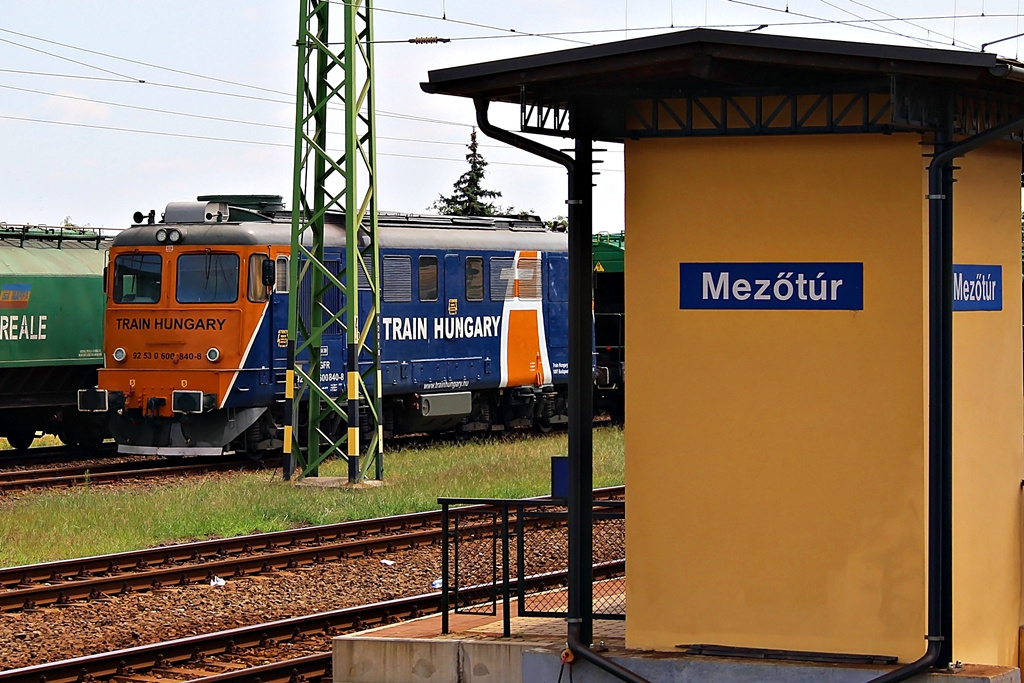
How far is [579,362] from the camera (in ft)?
32.0

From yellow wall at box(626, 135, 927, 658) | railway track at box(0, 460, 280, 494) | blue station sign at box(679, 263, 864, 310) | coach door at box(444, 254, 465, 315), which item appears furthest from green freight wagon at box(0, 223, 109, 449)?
blue station sign at box(679, 263, 864, 310)

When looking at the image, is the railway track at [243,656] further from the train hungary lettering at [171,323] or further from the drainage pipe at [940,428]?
the train hungary lettering at [171,323]

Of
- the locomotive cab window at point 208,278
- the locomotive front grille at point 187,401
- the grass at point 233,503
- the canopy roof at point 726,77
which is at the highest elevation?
the canopy roof at point 726,77

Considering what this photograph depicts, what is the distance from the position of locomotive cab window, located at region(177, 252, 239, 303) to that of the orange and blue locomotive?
2 centimetres

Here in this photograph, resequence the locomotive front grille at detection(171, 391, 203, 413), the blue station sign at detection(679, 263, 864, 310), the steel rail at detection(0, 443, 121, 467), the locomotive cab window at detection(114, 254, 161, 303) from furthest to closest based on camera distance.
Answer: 1. the steel rail at detection(0, 443, 121, 467)
2. the locomotive cab window at detection(114, 254, 161, 303)
3. the locomotive front grille at detection(171, 391, 203, 413)
4. the blue station sign at detection(679, 263, 864, 310)

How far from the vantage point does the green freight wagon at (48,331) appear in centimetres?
2541

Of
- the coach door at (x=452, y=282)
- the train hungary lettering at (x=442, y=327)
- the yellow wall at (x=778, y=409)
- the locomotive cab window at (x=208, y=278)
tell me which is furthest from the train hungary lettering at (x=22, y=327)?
the yellow wall at (x=778, y=409)

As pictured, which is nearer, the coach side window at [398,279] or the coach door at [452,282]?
the coach side window at [398,279]

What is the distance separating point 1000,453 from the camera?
33.9ft

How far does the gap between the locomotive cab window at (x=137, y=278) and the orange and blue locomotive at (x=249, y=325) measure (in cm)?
2

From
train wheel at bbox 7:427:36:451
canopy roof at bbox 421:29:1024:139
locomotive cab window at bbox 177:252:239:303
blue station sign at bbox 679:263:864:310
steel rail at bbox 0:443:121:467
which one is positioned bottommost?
steel rail at bbox 0:443:121:467

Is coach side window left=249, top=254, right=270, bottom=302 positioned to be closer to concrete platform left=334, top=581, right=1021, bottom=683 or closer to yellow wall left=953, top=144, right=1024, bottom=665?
concrete platform left=334, top=581, right=1021, bottom=683

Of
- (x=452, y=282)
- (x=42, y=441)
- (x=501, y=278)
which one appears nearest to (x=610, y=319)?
(x=501, y=278)

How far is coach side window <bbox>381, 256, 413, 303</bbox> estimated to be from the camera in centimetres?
2475
